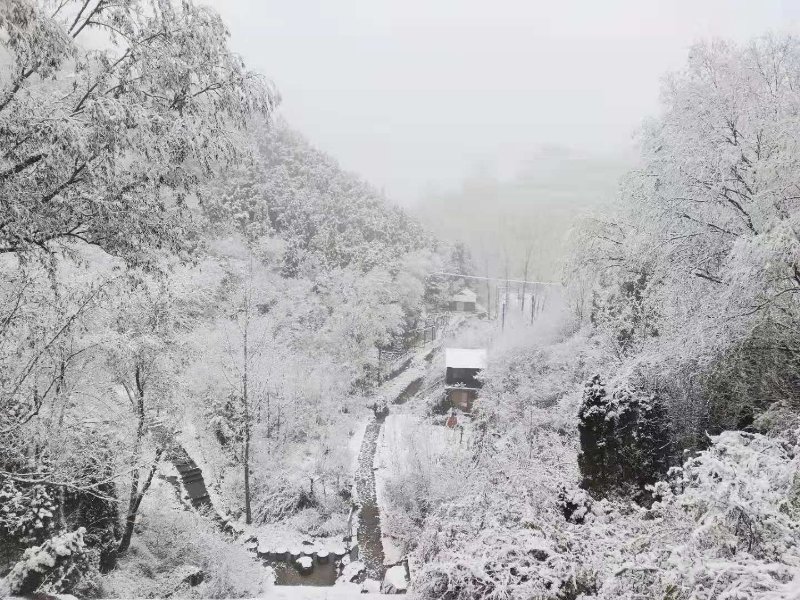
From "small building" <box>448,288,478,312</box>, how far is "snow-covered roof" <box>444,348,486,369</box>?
66.1 ft

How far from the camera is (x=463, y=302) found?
52.1 m

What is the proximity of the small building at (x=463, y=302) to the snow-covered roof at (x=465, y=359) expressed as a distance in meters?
20.2

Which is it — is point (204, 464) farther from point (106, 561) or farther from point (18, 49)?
point (18, 49)

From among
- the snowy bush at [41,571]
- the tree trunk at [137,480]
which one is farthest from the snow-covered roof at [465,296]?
the snowy bush at [41,571]

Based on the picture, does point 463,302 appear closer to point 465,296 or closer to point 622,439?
point 465,296

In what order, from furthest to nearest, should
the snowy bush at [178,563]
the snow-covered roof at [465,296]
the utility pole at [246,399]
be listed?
the snow-covered roof at [465,296], the utility pole at [246,399], the snowy bush at [178,563]

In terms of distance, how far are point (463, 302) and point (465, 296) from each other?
0.74 m

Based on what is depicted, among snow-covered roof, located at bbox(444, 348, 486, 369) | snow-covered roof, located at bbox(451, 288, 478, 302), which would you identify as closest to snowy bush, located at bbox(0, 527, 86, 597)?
snow-covered roof, located at bbox(444, 348, 486, 369)

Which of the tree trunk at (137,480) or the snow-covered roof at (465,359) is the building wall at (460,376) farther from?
the tree trunk at (137,480)

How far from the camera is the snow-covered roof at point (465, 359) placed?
29781 millimetres

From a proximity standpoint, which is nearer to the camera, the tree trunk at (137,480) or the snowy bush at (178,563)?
the snowy bush at (178,563)

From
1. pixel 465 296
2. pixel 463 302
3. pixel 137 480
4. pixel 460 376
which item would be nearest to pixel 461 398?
pixel 460 376

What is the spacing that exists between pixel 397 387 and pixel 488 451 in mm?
21670

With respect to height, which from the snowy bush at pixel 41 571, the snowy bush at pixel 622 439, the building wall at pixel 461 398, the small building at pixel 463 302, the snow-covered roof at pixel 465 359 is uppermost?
the small building at pixel 463 302
